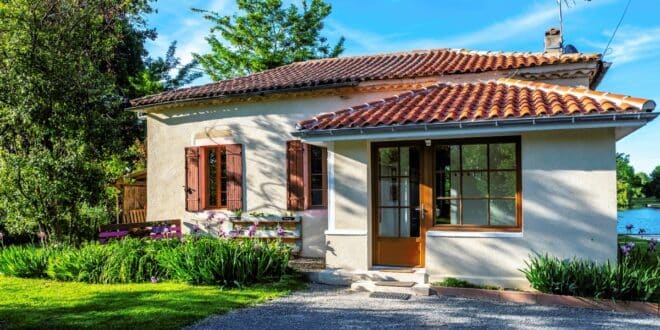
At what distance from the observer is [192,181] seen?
12367mm

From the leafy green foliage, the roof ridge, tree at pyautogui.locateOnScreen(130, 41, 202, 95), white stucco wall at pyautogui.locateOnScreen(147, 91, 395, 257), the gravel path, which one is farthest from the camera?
tree at pyautogui.locateOnScreen(130, 41, 202, 95)

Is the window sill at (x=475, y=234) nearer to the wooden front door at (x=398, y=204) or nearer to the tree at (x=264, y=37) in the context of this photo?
the wooden front door at (x=398, y=204)

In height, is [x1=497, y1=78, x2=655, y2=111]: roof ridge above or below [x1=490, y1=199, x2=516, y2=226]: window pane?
above

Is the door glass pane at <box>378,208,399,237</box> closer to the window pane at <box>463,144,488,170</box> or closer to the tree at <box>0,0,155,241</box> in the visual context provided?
the window pane at <box>463,144,488,170</box>

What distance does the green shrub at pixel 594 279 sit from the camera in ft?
22.0

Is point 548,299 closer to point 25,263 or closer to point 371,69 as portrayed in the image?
point 371,69

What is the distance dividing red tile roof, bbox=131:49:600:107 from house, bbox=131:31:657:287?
0.19ft

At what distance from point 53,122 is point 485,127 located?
885cm

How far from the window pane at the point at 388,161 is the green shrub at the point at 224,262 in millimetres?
2354

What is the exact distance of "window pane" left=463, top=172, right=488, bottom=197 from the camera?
8172 millimetres

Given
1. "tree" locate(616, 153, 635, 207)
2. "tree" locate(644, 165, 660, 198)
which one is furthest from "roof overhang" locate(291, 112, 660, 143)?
"tree" locate(644, 165, 660, 198)

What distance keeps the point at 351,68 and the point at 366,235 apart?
5768 millimetres

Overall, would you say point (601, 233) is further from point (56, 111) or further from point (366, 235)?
point (56, 111)

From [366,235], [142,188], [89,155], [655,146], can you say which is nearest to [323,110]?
[366,235]
